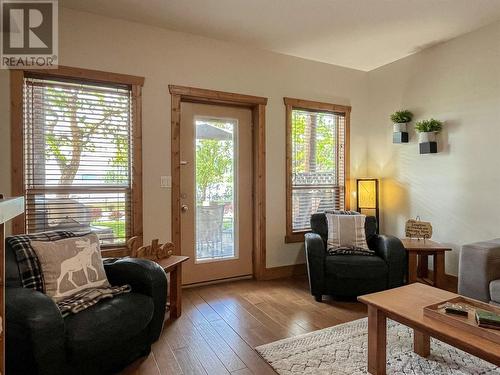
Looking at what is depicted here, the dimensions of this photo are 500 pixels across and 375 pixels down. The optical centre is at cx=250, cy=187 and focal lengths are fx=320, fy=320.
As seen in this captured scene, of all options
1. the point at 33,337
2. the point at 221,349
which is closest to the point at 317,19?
the point at 221,349

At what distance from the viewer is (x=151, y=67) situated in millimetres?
3205

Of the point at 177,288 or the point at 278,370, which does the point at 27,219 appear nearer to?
the point at 177,288

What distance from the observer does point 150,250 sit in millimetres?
2742

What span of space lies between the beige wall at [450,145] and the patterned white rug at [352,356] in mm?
1631

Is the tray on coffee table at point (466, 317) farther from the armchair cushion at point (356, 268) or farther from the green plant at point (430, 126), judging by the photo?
the green plant at point (430, 126)

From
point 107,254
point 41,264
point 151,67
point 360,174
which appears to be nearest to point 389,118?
point 360,174

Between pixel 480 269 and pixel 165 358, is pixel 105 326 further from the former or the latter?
pixel 480 269

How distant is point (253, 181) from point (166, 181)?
1.07 meters

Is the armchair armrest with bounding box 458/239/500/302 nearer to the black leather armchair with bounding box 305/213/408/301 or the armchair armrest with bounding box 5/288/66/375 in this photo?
the black leather armchair with bounding box 305/213/408/301

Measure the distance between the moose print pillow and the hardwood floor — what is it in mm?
599

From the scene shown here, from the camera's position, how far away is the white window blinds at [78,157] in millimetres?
2791

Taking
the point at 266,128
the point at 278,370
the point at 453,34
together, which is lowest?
the point at 278,370

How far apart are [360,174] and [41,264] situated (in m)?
3.83

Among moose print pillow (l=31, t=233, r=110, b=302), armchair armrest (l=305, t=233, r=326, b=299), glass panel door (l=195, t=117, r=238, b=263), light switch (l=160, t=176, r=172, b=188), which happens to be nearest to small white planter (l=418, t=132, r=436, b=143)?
armchair armrest (l=305, t=233, r=326, b=299)
